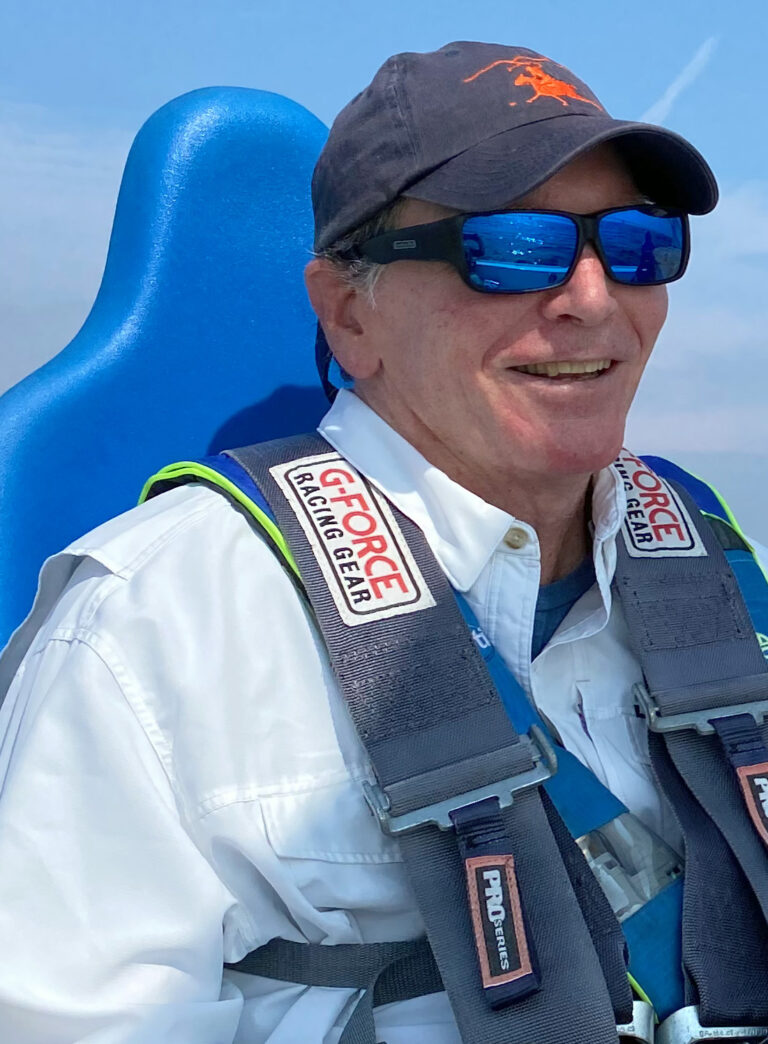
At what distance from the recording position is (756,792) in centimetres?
157

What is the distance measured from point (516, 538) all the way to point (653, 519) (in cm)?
31

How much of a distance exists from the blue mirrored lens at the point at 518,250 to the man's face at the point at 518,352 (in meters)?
0.03

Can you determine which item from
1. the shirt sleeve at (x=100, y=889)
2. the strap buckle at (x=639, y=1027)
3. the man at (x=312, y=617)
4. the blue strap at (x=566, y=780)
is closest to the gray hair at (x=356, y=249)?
the man at (x=312, y=617)

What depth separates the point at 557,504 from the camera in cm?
174

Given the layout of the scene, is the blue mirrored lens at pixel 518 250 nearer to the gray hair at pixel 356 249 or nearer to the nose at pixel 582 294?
the nose at pixel 582 294

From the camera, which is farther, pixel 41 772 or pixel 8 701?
pixel 8 701

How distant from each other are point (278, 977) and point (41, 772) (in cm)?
41

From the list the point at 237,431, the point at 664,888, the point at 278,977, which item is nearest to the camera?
the point at 278,977

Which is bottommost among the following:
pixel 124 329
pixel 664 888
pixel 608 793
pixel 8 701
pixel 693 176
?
pixel 664 888

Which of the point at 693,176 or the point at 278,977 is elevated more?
the point at 693,176

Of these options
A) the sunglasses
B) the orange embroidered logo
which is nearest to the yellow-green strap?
the sunglasses

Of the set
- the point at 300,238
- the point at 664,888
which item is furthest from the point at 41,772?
the point at 300,238

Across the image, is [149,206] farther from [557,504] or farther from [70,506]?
[557,504]

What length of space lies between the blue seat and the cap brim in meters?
0.55
